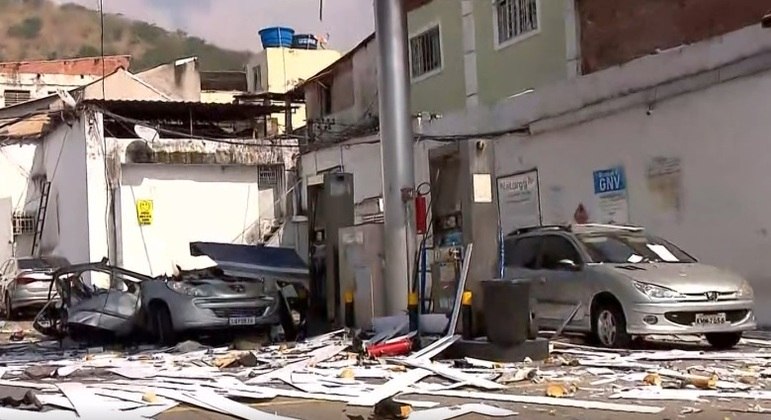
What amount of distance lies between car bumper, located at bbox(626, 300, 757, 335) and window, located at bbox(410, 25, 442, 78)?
15760 mm

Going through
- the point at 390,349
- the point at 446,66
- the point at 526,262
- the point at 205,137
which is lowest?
the point at 390,349

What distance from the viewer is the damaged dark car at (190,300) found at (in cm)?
1501

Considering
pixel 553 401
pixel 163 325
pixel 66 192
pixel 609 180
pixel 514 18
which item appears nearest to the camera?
pixel 553 401

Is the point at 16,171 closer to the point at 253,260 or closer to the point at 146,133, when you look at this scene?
the point at 146,133

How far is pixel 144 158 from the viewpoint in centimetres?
2728

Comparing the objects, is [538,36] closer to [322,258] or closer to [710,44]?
[710,44]

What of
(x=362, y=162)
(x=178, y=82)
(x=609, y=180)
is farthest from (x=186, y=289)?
(x=178, y=82)

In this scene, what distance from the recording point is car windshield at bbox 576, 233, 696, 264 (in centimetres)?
1381

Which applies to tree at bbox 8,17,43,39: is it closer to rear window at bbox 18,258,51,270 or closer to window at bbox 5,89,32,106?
rear window at bbox 18,258,51,270

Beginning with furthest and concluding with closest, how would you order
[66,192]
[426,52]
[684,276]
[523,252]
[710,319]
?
[66,192] < [426,52] < [523,252] < [684,276] < [710,319]

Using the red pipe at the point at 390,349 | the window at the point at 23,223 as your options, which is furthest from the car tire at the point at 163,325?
the window at the point at 23,223

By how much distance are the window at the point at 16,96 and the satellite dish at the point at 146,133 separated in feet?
64.6

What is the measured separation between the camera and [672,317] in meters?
12.6

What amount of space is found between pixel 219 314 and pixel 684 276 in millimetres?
6226
